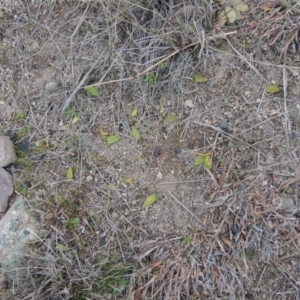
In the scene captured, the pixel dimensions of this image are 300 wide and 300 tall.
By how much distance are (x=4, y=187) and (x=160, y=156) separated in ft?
2.50

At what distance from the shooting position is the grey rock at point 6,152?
85.9 inches

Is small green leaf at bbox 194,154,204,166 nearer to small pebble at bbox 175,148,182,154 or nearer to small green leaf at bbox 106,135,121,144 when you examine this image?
small pebble at bbox 175,148,182,154

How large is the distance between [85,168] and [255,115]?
836 mm

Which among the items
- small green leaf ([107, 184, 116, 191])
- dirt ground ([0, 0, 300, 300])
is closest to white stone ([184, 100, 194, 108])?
dirt ground ([0, 0, 300, 300])

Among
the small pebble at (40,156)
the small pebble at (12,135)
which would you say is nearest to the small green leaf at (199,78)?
the small pebble at (40,156)

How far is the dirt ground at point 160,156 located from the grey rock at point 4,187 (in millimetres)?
43

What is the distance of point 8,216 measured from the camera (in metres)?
2.22

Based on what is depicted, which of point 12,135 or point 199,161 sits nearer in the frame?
point 199,161

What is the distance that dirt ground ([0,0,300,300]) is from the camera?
2.11 m

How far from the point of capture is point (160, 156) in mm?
2197

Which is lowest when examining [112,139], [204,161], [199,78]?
[204,161]

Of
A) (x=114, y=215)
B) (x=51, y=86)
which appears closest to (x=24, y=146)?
(x=51, y=86)

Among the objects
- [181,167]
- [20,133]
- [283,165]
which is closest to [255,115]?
[283,165]

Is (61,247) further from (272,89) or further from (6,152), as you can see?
(272,89)
